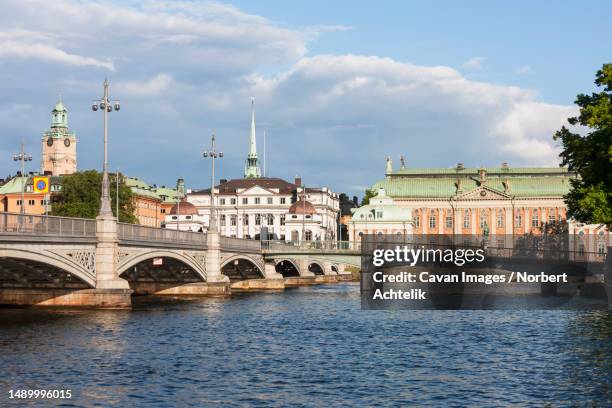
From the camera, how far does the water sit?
4066 cm

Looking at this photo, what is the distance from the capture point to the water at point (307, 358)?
4066cm

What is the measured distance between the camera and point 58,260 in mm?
64562

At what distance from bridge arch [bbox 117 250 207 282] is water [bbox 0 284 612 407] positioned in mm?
3419

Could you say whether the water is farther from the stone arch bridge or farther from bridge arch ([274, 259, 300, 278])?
bridge arch ([274, 259, 300, 278])

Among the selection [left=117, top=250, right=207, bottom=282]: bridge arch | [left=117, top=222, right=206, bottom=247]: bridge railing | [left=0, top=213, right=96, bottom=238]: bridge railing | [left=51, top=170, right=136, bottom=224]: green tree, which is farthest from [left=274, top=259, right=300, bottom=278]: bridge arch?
[left=0, top=213, right=96, bottom=238]: bridge railing

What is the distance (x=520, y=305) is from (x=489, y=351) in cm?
3680

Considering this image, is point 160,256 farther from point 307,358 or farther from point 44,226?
point 307,358

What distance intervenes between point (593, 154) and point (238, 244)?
174ft

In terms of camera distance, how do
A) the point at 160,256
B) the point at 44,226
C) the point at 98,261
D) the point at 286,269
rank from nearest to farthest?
1. the point at 44,226
2. the point at 98,261
3. the point at 160,256
4. the point at 286,269

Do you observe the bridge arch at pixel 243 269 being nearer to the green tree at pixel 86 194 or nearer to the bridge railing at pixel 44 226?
the green tree at pixel 86 194

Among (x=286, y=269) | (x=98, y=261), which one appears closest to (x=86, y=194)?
(x=286, y=269)

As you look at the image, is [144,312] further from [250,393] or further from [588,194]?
[250,393]

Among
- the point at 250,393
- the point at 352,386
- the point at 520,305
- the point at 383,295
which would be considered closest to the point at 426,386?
the point at 352,386

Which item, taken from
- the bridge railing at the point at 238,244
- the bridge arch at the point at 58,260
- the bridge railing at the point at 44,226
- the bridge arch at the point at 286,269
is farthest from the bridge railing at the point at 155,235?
the bridge arch at the point at 286,269
